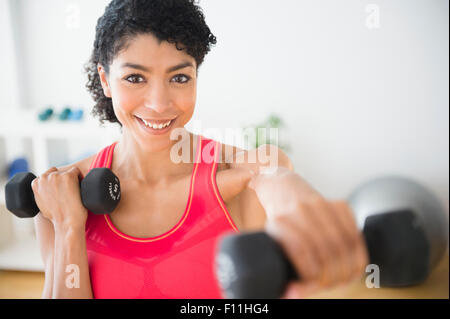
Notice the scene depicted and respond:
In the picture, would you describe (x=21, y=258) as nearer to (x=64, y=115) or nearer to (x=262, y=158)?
(x=64, y=115)

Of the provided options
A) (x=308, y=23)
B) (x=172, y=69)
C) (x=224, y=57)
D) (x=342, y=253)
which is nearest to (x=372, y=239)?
(x=342, y=253)

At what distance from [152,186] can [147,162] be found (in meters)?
0.05

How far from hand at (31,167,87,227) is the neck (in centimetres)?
15

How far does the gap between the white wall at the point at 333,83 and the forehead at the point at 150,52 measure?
1346 mm

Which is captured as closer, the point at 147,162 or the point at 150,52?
the point at 150,52

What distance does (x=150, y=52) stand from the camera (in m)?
0.63

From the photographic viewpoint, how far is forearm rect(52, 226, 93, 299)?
0.68 metres

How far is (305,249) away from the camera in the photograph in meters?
0.32

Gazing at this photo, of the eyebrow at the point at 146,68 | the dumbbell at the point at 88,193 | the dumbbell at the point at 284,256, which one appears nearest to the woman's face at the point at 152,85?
the eyebrow at the point at 146,68

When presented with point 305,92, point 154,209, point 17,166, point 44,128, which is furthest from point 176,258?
point 17,166

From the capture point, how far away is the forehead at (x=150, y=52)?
625 millimetres

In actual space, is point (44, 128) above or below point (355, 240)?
above

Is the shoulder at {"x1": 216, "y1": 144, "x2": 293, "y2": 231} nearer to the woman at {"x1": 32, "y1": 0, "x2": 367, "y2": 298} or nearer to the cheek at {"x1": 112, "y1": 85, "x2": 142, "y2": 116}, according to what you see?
the woman at {"x1": 32, "y1": 0, "x2": 367, "y2": 298}
